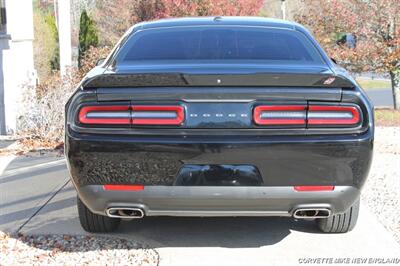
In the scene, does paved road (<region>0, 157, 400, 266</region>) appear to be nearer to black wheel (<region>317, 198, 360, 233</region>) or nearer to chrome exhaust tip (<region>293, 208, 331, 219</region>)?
black wheel (<region>317, 198, 360, 233</region>)

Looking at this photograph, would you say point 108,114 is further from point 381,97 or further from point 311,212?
point 381,97

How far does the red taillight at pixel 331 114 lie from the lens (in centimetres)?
339

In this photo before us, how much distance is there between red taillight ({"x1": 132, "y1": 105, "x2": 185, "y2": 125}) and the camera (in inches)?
133

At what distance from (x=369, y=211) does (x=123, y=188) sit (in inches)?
96.8

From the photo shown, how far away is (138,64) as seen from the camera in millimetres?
3916

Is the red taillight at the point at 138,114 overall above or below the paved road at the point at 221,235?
above

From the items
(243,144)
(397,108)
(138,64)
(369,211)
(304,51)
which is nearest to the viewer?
(243,144)

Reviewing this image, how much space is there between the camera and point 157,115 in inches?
134

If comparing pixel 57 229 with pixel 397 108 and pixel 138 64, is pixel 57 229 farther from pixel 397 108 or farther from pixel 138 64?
pixel 397 108

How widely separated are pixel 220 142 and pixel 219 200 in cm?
35

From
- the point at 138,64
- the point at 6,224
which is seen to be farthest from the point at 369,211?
the point at 6,224

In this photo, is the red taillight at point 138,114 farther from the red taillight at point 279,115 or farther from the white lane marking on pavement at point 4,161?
the white lane marking on pavement at point 4,161

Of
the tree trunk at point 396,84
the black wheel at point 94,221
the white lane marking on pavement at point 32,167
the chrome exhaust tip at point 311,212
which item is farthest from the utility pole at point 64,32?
the chrome exhaust tip at point 311,212

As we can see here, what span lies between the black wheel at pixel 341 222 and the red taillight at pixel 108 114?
1.76m
